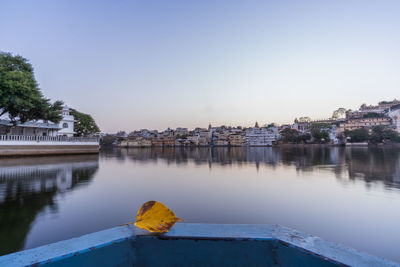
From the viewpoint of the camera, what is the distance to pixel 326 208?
200 inches

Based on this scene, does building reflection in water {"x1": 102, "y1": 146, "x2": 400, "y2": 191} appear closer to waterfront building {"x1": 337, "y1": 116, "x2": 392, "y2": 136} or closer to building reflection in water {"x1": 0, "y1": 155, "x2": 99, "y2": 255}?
building reflection in water {"x1": 0, "y1": 155, "x2": 99, "y2": 255}

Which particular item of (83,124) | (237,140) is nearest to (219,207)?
(83,124)

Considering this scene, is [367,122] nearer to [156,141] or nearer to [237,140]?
[237,140]

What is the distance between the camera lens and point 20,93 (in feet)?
52.0

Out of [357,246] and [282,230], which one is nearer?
[282,230]

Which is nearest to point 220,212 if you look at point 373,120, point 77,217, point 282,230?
point 77,217

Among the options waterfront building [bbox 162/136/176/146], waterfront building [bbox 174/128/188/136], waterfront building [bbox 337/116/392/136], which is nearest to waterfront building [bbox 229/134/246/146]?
waterfront building [bbox 174/128/188/136]

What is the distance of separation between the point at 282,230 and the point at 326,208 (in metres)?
4.54

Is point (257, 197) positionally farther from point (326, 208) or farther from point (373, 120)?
point (373, 120)

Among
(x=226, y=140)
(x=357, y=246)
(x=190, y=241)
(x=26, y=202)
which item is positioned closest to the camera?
(x=190, y=241)

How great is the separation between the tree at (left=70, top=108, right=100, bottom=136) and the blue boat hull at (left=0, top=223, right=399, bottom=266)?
3570 cm

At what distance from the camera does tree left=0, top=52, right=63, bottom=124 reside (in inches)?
598

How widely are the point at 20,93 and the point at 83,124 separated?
59.4 feet

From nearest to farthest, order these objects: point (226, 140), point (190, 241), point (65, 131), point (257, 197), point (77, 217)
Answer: point (190, 241), point (77, 217), point (257, 197), point (65, 131), point (226, 140)
